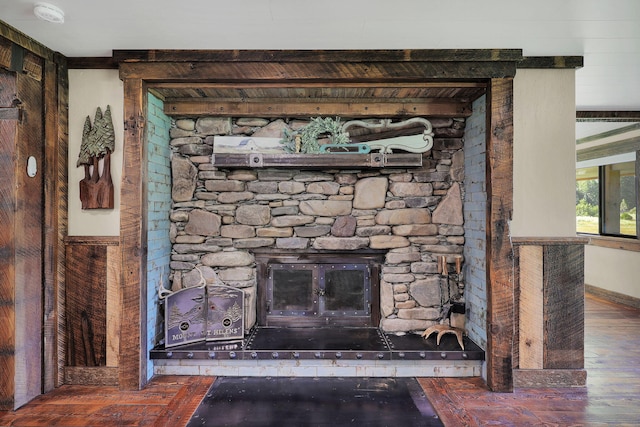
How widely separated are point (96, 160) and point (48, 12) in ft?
3.21

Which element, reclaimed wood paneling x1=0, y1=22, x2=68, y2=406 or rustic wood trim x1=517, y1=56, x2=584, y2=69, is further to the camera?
rustic wood trim x1=517, y1=56, x2=584, y2=69

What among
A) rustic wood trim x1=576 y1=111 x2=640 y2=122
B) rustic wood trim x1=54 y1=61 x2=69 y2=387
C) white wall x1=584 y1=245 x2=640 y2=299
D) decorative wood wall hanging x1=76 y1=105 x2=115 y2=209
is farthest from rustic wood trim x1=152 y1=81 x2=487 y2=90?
white wall x1=584 y1=245 x2=640 y2=299

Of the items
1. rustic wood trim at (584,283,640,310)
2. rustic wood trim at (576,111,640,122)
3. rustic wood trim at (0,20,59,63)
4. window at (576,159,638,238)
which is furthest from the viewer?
window at (576,159,638,238)

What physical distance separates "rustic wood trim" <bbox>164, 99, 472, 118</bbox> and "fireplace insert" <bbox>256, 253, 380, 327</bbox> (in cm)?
123

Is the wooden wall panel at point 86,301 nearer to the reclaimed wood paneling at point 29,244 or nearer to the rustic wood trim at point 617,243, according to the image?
the reclaimed wood paneling at point 29,244

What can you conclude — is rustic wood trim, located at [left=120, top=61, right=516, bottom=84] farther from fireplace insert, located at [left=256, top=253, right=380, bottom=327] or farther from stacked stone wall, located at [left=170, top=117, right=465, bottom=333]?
fireplace insert, located at [left=256, top=253, right=380, bottom=327]

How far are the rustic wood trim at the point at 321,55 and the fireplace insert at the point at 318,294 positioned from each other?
64.0 inches

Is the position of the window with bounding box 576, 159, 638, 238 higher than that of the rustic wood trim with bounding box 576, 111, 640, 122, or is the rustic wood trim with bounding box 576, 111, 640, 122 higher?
the rustic wood trim with bounding box 576, 111, 640, 122

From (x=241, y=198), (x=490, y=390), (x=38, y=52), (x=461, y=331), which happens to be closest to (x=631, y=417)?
(x=490, y=390)

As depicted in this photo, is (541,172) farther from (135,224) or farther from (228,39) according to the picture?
(135,224)

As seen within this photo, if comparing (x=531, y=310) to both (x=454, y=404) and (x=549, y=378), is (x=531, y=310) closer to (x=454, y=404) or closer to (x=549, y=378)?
(x=549, y=378)

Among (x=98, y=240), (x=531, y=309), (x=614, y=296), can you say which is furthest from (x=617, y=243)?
(x=98, y=240)

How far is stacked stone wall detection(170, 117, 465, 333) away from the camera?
10.5ft

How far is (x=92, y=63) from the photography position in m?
2.68
